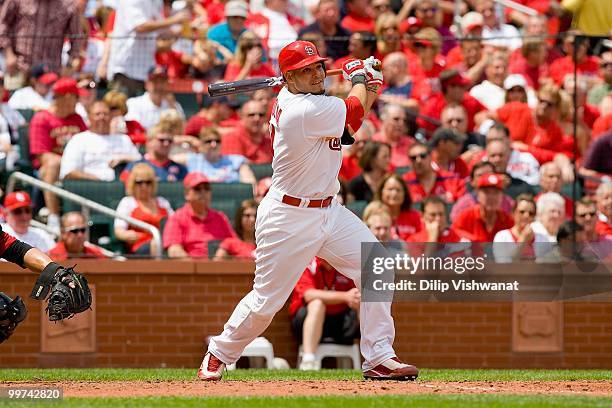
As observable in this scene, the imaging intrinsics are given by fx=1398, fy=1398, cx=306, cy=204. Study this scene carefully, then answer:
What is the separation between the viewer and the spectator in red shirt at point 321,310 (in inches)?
447

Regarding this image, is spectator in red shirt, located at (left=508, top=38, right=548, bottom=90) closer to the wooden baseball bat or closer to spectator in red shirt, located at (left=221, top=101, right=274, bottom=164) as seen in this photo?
spectator in red shirt, located at (left=221, top=101, right=274, bottom=164)

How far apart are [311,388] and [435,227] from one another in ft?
12.3

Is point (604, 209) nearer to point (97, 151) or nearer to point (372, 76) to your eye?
point (372, 76)

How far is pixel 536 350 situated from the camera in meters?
12.0

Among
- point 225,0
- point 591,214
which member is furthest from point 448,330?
point 225,0

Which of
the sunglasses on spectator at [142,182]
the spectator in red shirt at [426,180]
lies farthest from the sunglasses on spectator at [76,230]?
the spectator in red shirt at [426,180]

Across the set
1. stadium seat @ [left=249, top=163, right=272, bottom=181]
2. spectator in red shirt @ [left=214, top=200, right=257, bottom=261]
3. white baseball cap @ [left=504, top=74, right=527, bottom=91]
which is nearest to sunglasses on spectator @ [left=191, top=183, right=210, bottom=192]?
spectator in red shirt @ [left=214, top=200, right=257, bottom=261]

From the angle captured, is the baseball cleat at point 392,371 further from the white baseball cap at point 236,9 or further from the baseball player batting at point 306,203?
the white baseball cap at point 236,9

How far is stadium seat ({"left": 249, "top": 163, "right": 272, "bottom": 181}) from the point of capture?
41.9 feet

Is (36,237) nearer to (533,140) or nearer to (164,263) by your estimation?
(164,263)

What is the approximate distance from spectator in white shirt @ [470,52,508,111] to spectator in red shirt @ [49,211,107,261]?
4.65 m

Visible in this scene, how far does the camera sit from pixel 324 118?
8242 mm

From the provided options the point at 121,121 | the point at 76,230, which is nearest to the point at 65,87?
the point at 121,121

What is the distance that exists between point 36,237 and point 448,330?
3.58 m
